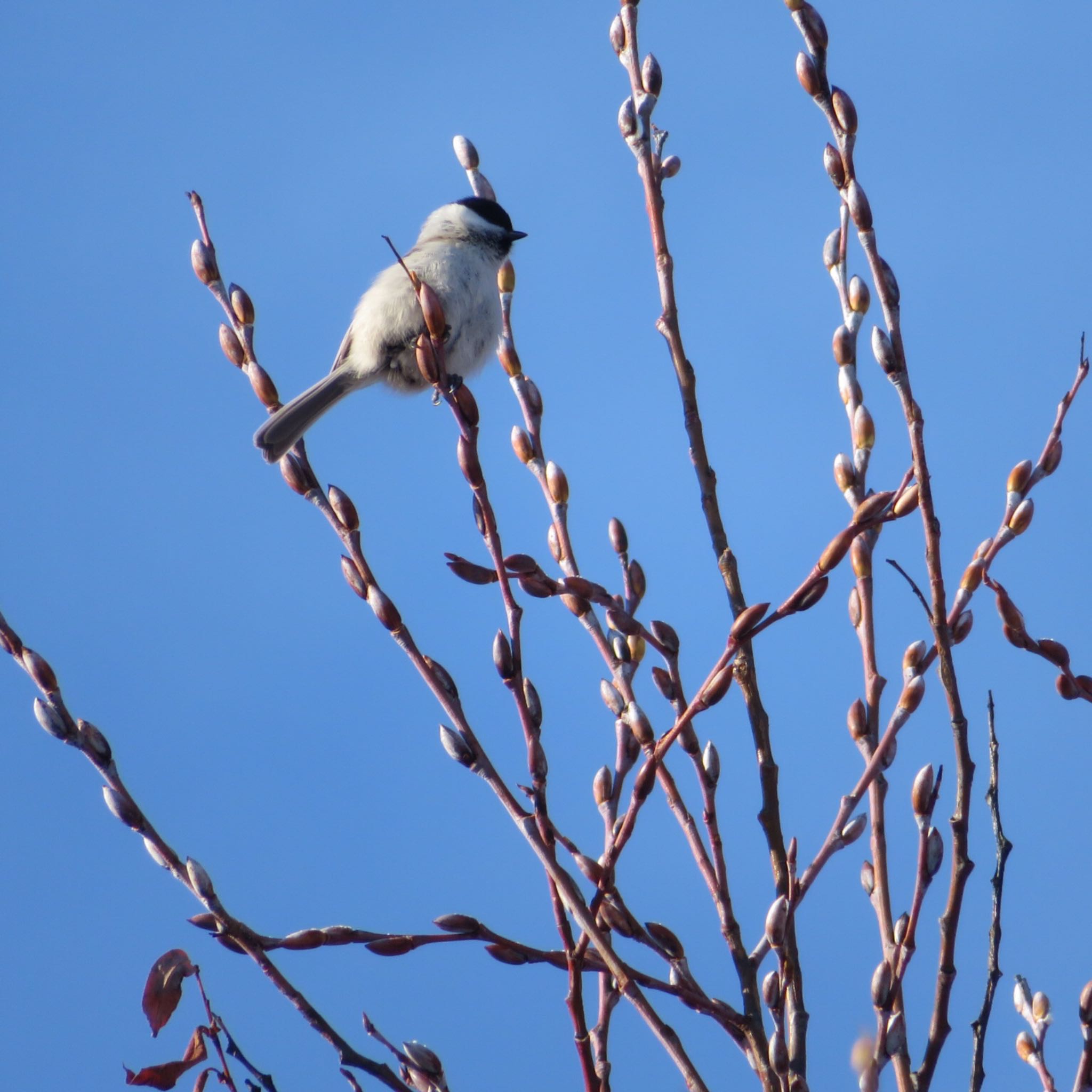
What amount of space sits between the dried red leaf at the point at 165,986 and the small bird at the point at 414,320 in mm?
1622

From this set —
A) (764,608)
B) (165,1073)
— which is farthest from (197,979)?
(764,608)

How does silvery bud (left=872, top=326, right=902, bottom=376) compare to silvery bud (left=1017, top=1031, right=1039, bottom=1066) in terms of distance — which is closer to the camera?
silvery bud (left=872, top=326, right=902, bottom=376)

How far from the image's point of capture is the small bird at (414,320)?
3268 mm

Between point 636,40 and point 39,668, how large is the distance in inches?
59.0

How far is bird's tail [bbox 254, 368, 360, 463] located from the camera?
2.44 metres

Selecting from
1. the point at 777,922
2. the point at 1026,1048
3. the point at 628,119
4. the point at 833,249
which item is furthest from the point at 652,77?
the point at 1026,1048

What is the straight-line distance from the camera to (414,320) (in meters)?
3.25

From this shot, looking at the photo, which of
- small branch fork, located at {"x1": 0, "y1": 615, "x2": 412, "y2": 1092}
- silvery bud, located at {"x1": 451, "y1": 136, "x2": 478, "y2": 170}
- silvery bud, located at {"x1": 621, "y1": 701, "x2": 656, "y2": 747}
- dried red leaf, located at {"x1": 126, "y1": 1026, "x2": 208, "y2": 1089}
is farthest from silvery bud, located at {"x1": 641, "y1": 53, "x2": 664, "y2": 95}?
dried red leaf, located at {"x1": 126, "y1": 1026, "x2": 208, "y2": 1089}

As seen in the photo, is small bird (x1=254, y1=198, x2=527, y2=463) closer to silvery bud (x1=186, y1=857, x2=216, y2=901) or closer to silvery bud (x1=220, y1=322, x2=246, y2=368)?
silvery bud (x1=220, y1=322, x2=246, y2=368)

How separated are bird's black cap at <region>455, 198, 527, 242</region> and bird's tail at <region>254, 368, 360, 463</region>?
703 millimetres

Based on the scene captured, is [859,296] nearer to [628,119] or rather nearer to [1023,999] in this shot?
[628,119]

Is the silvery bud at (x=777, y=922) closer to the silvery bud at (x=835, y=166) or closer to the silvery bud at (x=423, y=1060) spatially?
the silvery bud at (x=423, y=1060)

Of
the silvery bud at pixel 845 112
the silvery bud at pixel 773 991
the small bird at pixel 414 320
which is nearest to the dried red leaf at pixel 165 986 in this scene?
the silvery bud at pixel 773 991

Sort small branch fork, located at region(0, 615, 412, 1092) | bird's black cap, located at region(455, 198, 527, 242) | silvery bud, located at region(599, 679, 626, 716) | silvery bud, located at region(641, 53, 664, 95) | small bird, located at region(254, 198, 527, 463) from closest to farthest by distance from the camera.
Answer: small branch fork, located at region(0, 615, 412, 1092) < silvery bud, located at region(599, 679, 626, 716) < silvery bud, located at region(641, 53, 664, 95) < small bird, located at region(254, 198, 527, 463) < bird's black cap, located at region(455, 198, 527, 242)
